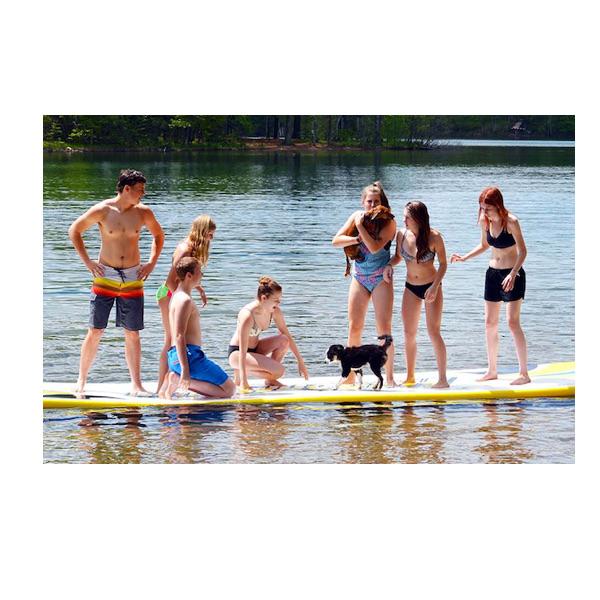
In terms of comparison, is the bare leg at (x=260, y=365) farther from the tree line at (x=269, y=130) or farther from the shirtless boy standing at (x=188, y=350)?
the tree line at (x=269, y=130)

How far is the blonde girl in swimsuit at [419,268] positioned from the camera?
9.05 meters

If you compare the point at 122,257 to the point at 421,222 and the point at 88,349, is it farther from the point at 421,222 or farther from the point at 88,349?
the point at 421,222

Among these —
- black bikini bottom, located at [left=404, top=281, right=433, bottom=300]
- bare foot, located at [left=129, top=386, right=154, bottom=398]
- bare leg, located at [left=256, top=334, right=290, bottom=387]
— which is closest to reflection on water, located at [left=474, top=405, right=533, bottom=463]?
black bikini bottom, located at [left=404, top=281, right=433, bottom=300]

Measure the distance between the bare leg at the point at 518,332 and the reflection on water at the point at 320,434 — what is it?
0.33 metres

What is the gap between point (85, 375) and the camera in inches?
372

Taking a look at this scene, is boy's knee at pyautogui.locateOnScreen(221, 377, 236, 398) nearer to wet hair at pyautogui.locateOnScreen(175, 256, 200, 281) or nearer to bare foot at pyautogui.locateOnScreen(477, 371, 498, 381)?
wet hair at pyautogui.locateOnScreen(175, 256, 200, 281)

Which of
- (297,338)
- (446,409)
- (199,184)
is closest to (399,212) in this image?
(199,184)

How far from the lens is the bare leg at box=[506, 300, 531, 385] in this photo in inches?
372

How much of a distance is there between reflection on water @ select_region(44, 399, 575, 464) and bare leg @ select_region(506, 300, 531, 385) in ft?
1.07

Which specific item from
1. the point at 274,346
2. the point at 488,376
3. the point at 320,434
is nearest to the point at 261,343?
the point at 274,346

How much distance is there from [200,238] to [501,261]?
91.6 inches

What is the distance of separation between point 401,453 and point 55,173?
18533 millimetres

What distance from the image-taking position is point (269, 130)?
72.2ft

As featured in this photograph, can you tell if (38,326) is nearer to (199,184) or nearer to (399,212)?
(399,212)
